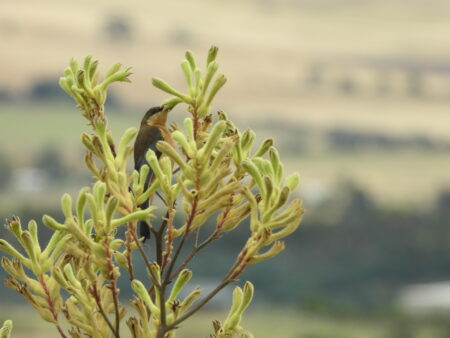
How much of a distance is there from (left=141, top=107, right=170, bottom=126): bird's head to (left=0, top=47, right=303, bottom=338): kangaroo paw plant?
0.08 feet

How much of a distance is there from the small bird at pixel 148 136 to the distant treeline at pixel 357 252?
76319mm

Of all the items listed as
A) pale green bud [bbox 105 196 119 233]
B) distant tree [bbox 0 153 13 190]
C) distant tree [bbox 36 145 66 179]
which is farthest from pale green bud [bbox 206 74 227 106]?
distant tree [bbox 0 153 13 190]

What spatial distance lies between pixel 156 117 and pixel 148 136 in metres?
0.06

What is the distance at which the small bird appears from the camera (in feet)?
12.0

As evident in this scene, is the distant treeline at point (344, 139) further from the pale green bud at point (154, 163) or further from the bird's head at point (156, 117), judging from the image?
the pale green bud at point (154, 163)

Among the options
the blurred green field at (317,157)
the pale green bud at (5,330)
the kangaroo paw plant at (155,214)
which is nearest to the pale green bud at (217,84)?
the kangaroo paw plant at (155,214)

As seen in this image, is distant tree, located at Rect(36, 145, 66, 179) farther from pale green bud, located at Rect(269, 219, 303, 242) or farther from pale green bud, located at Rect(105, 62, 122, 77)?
pale green bud, located at Rect(269, 219, 303, 242)

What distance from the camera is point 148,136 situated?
3721mm

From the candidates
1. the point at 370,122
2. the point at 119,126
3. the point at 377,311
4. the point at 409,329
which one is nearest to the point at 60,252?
the point at 409,329

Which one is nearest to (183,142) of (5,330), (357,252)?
(5,330)

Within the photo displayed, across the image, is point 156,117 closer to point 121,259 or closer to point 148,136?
point 148,136

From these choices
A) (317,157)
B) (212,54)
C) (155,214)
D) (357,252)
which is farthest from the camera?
(317,157)

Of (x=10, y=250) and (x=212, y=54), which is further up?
(x=212, y=54)

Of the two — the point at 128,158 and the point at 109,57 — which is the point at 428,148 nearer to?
the point at 109,57
